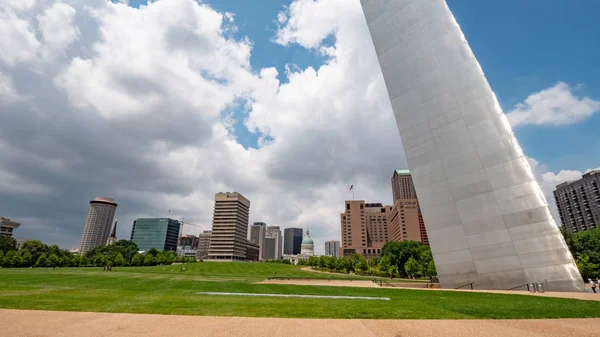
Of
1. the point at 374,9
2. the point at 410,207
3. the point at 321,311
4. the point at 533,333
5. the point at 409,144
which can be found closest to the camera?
the point at 533,333

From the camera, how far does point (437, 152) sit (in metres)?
25.0

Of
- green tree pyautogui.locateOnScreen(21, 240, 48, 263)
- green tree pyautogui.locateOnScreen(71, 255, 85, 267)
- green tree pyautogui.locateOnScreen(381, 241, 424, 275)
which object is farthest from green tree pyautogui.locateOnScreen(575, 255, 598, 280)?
green tree pyautogui.locateOnScreen(21, 240, 48, 263)

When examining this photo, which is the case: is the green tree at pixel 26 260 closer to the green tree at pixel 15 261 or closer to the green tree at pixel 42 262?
the green tree at pixel 15 261

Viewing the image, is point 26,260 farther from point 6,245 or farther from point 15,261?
point 6,245

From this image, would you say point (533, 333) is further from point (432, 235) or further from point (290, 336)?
point (432, 235)

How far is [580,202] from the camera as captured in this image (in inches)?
5084

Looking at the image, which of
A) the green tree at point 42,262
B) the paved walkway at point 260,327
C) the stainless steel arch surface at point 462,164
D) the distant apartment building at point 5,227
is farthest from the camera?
the distant apartment building at point 5,227

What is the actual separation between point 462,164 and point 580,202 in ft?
523

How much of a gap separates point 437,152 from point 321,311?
19.7 m

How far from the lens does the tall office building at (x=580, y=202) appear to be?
12181 cm

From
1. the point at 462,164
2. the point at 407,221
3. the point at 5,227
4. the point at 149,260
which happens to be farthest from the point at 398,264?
the point at 5,227

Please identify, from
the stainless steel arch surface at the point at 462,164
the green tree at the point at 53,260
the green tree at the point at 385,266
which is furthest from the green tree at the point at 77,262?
the stainless steel arch surface at the point at 462,164

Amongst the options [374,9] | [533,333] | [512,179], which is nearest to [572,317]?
[533,333]

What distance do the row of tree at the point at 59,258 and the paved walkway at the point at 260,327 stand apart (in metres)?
82.1
